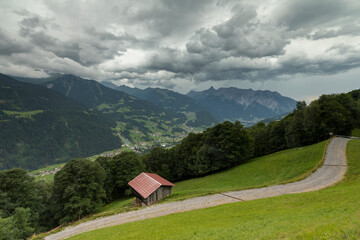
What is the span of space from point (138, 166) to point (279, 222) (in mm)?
50826

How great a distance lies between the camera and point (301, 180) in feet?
91.2

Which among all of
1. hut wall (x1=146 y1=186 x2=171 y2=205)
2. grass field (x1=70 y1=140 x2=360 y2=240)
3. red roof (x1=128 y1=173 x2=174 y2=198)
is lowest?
hut wall (x1=146 y1=186 x2=171 y2=205)

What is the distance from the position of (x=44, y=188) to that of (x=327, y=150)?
7174 centimetres

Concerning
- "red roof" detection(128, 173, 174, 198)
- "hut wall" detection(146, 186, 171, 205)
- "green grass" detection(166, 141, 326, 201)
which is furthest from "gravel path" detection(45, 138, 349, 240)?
"red roof" detection(128, 173, 174, 198)

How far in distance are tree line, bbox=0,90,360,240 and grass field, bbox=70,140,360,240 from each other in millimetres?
24388

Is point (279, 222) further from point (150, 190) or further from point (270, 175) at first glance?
point (150, 190)

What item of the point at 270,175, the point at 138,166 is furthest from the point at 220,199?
the point at 138,166

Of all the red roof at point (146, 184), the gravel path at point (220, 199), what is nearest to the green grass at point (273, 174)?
the gravel path at point (220, 199)

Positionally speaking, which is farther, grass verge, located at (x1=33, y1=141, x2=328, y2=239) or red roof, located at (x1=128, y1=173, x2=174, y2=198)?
red roof, located at (x1=128, y1=173, x2=174, y2=198)

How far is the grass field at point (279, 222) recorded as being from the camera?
8594 millimetres

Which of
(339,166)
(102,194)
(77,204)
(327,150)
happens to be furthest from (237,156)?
(77,204)

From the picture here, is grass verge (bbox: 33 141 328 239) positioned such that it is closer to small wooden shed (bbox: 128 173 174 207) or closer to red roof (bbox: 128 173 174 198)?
small wooden shed (bbox: 128 173 174 207)

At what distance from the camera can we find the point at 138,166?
57.2 meters

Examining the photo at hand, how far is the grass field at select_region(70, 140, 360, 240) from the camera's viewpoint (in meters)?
8.59
